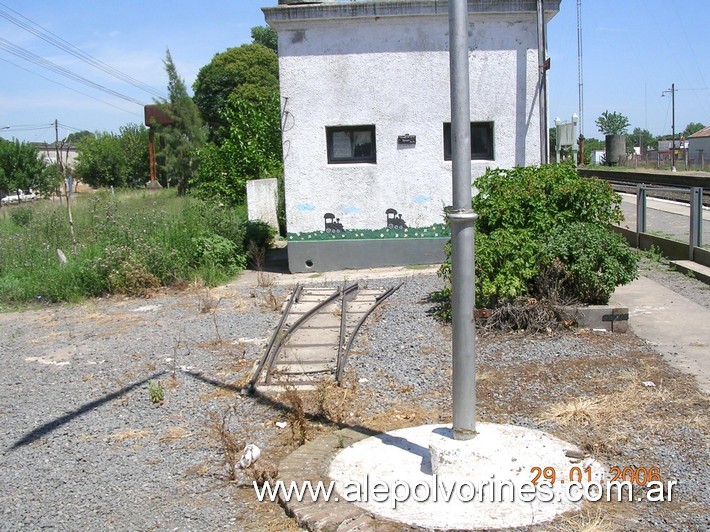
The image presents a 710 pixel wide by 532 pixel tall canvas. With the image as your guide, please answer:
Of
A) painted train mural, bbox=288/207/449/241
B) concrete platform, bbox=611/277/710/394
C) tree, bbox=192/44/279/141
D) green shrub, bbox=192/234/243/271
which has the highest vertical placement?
tree, bbox=192/44/279/141

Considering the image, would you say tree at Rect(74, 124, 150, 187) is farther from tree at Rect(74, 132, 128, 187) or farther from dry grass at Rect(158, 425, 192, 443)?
dry grass at Rect(158, 425, 192, 443)

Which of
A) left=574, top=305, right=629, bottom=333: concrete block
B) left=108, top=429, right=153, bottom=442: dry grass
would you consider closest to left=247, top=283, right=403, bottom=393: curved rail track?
left=108, top=429, right=153, bottom=442: dry grass

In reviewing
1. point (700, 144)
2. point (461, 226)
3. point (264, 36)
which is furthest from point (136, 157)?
point (700, 144)

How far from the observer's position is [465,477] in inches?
179

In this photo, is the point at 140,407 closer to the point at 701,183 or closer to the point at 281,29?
the point at 281,29

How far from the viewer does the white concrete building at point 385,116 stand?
13.8 meters

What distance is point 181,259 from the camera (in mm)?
13977

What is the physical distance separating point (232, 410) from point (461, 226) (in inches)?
121

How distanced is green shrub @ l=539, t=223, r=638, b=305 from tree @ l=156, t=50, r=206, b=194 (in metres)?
30.9

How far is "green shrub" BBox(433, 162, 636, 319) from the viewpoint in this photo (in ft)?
28.4

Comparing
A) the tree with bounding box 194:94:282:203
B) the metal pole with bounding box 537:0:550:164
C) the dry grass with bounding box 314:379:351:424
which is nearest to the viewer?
the dry grass with bounding box 314:379:351:424

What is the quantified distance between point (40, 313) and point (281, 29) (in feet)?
22.2

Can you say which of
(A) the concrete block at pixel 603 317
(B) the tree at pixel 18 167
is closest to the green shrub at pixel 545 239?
(A) the concrete block at pixel 603 317

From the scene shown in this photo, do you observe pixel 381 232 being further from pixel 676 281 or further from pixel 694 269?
pixel 694 269
